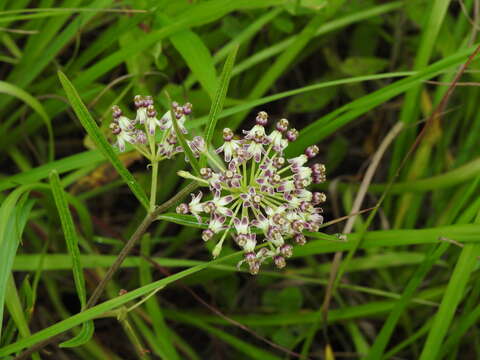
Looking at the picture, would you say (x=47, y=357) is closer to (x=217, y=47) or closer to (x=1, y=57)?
(x=1, y=57)

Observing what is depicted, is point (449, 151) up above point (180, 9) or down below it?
below

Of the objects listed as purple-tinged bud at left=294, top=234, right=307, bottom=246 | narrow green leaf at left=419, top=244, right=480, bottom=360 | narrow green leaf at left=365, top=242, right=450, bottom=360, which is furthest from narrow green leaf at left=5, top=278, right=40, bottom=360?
narrow green leaf at left=419, top=244, right=480, bottom=360

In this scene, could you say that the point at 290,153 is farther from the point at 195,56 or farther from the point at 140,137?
the point at 140,137

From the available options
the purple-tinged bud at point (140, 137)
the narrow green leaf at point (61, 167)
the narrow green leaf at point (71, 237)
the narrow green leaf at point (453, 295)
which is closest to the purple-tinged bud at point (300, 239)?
the purple-tinged bud at point (140, 137)

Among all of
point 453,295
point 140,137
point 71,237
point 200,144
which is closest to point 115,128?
point 140,137

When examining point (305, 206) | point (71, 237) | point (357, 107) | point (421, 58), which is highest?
point (421, 58)

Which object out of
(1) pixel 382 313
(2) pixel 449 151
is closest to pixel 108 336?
(1) pixel 382 313

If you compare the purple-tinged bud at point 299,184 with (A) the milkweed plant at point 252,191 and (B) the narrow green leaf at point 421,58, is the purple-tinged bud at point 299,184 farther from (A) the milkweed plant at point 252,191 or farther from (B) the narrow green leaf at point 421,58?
(B) the narrow green leaf at point 421,58

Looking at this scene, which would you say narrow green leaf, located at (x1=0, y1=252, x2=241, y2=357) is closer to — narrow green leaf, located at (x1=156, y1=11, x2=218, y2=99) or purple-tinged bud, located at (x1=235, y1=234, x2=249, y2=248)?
purple-tinged bud, located at (x1=235, y1=234, x2=249, y2=248)
